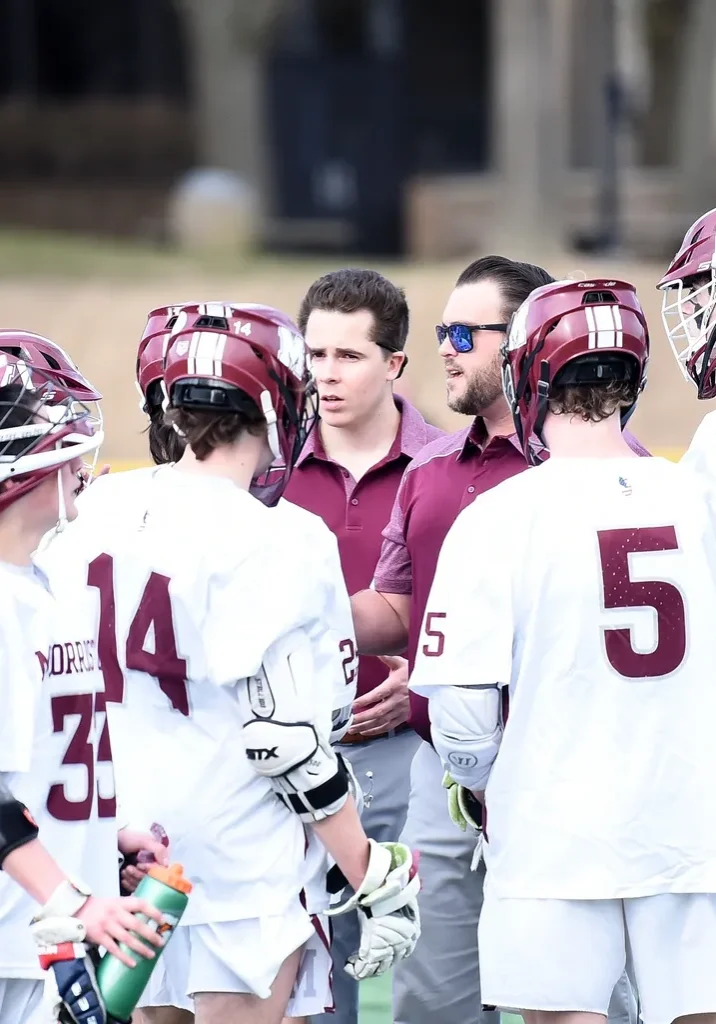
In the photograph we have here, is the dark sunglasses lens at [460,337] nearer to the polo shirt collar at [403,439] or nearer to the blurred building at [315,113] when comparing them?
the polo shirt collar at [403,439]

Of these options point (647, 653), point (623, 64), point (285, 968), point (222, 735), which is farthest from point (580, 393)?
point (623, 64)

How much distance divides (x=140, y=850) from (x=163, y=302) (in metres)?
15.1

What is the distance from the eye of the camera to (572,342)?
3.45 meters

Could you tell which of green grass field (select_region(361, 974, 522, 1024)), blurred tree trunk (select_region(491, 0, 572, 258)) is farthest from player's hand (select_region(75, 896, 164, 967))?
blurred tree trunk (select_region(491, 0, 572, 258))

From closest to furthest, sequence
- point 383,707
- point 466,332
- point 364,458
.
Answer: point 466,332 < point 383,707 < point 364,458

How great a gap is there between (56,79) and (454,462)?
2201 centimetres

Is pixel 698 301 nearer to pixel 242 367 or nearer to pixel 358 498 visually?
pixel 242 367

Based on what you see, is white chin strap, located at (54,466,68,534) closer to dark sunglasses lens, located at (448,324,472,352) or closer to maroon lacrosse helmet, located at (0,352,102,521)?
maroon lacrosse helmet, located at (0,352,102,521)

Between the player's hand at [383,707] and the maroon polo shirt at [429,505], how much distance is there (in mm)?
180

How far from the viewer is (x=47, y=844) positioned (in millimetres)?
3061

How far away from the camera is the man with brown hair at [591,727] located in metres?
3.29

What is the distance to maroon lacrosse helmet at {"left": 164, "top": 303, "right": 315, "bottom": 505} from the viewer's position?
329cm

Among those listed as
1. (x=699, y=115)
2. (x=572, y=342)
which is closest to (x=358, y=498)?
(x=572, y=342)

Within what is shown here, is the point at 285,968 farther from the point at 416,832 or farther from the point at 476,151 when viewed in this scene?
the point at 476,151
